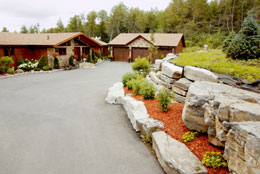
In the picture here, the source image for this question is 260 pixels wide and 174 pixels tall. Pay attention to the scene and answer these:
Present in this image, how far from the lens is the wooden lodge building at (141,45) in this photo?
1048 inches

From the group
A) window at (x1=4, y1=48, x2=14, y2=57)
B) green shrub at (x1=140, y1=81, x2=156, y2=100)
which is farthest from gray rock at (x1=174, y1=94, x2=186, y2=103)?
window at (x1=4, y1=48, x2=14, y2=57)

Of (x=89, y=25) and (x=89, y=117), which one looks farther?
(x=89, y=25)

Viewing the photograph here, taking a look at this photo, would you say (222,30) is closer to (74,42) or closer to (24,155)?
(74,42)

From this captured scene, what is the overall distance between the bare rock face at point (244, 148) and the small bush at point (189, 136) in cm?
163

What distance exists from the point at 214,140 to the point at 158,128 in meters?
1.70

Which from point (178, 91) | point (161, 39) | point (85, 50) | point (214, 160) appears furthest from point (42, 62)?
point (214, 160)

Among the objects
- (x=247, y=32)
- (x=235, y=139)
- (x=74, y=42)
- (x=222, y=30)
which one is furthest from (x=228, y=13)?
(x=235, y=139)

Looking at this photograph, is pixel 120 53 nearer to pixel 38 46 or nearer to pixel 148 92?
pixel 38 46

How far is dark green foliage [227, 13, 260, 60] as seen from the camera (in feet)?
24.8

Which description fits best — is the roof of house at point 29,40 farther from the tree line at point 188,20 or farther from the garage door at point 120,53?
the tree line at point 188,20

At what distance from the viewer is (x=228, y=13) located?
37938mm

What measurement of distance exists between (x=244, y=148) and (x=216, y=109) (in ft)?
4.30

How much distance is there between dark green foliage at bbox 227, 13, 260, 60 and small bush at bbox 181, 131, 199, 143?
480 cm

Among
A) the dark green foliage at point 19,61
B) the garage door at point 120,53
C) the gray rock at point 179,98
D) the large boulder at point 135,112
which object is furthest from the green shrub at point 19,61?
the gray rock at point 179,98
